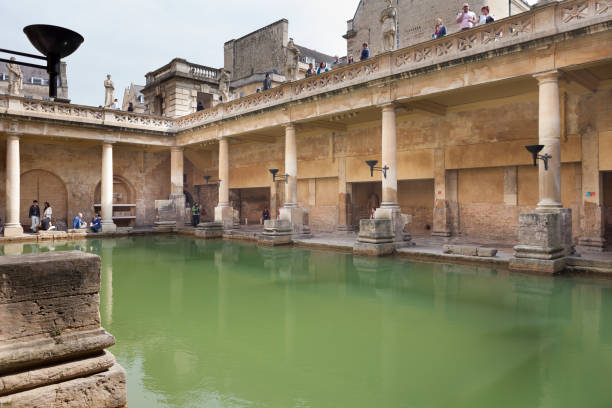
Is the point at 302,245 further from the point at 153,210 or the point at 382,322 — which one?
the point at 153,210

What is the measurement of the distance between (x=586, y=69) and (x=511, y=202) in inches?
189

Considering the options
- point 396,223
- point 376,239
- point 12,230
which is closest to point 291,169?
point 396,223

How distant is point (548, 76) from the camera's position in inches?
373

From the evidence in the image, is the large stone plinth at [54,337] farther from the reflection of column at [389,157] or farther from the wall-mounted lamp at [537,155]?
the reflection of column at [389,157]

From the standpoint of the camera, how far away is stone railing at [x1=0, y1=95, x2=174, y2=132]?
17.1m

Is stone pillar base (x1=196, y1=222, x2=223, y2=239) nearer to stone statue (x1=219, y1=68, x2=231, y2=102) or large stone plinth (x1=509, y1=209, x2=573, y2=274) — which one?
stone statue (x1=219, y1=68, x2=231, y2=102)

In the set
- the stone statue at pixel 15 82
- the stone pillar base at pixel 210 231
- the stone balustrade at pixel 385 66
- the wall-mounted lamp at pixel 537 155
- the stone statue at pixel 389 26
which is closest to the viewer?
the stone balustrade at pixel 385 66

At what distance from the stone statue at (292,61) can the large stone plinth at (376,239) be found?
7.03 m

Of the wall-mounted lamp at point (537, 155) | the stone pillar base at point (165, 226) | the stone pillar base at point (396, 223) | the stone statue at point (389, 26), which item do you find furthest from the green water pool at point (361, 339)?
the stone pillar base at point (165, 226)

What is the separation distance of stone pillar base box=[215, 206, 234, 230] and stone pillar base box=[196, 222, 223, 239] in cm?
34

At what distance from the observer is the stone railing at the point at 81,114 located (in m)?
17.1

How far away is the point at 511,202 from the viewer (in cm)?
1340

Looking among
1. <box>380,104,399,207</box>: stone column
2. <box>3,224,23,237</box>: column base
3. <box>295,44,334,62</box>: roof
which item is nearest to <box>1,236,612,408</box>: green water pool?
<box>380,104,399,207</box>: stone column

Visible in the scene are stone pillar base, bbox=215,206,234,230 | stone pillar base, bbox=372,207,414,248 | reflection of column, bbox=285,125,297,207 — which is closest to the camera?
stone pillar base, bbox=372,207,414,248
